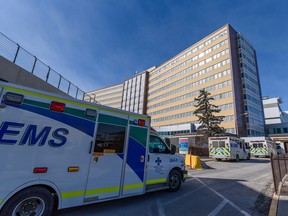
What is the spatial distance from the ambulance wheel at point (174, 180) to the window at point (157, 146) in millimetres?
930

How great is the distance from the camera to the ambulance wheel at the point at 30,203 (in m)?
3.40

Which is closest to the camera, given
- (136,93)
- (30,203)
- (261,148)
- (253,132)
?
(30,203)

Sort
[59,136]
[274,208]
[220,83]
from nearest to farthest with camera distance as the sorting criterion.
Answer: [59,136] → [274,208] → [220,83]

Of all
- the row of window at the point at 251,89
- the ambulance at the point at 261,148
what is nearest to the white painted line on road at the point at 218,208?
the ambulance at the point at 261,148

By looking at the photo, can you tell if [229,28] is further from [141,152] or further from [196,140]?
[141,152]

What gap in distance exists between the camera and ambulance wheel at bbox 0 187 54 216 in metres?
3.40

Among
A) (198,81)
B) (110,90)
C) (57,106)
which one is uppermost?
(110,90)

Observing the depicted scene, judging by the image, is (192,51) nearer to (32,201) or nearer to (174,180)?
(174,180)

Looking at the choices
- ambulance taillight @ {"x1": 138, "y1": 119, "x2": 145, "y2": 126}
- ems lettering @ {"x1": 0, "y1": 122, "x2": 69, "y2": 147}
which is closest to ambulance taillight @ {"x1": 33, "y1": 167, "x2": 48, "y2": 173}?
ems lettering @ {"x1": 0, "y1": 122, "x2": 69, "y2": 147}

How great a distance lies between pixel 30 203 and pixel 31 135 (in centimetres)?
139

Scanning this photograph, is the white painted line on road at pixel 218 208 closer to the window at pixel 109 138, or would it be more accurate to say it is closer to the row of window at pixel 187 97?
the window at pixel 109 138

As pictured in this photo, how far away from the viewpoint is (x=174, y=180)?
6.81m

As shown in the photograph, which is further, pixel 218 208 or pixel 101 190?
pixel 218 208

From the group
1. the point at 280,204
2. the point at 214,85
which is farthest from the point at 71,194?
the point at 214,85
